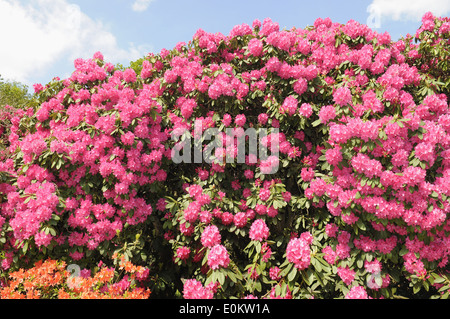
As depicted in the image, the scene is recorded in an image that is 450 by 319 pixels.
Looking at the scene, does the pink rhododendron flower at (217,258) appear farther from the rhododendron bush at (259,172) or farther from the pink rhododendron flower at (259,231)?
the pink rhododendron flower at (259,231)

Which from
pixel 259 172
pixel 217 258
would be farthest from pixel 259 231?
pixel 259 172

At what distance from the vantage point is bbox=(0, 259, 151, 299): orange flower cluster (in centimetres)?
310

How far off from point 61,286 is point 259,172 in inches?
105

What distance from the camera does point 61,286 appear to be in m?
3.43

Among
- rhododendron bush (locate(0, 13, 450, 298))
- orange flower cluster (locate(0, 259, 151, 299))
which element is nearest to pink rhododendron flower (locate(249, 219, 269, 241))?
rhododendron bush (locate(0, 13, 450, 298))

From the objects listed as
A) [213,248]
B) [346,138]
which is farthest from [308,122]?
[213,248]

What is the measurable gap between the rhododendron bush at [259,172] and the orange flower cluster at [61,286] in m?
0.40

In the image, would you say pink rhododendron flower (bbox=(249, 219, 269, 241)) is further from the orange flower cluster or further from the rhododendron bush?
the orange flower cluster

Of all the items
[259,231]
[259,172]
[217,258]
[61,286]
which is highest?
[259,172]

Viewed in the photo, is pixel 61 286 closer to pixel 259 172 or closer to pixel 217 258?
pixel 217 258

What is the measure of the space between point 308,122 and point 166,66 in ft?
8.92

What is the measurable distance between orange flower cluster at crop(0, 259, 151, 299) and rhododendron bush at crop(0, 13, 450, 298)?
1.30 feet

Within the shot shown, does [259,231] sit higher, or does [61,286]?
[259,231]
